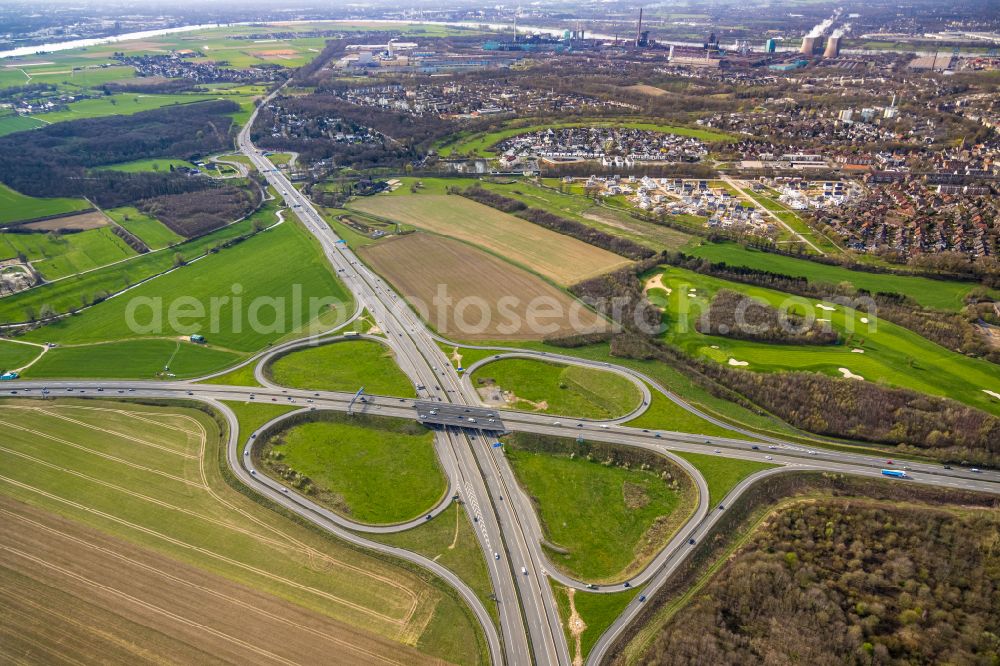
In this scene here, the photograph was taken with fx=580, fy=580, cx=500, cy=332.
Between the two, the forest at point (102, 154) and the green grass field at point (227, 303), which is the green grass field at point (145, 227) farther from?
the green grass field at point (227, 303)

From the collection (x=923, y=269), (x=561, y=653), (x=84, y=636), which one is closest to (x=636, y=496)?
(x=561, y=653)

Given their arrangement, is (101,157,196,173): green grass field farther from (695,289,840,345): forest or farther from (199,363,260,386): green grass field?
(695,289,840,345): forest

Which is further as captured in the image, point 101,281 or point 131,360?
point 101,281

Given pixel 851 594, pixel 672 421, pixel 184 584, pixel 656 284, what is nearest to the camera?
pixel 851 594

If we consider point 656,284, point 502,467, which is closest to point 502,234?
point 656,284

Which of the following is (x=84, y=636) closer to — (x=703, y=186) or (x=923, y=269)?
(x=923, y=269)

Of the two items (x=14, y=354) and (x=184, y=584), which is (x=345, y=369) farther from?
(x=14, y=354)

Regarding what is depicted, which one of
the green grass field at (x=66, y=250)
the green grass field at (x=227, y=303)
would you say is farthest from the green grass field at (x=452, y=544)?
the green grass field at (x=66, y=250)
